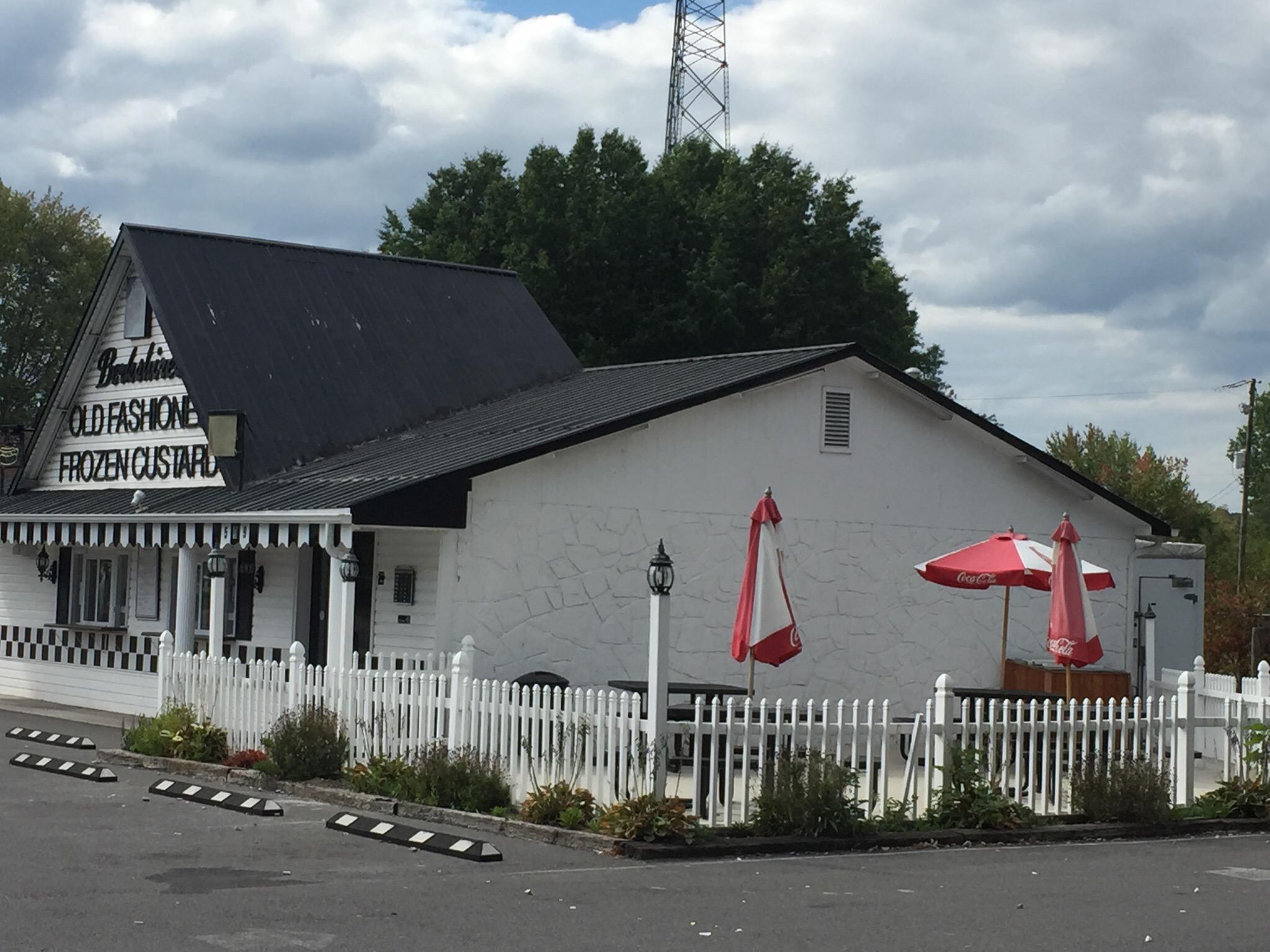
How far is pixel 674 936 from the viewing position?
875 centimetres

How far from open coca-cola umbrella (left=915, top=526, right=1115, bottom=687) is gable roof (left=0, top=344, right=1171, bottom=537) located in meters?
3.45

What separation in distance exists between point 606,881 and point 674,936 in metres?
1.74

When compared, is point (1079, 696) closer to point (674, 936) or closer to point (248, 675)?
point (248, 675)

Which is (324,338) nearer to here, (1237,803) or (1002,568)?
(1002,568)

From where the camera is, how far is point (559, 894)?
32.5 feet

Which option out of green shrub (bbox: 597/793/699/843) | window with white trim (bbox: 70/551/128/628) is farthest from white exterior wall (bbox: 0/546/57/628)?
green shrub (bbox: 597/793/699/843)

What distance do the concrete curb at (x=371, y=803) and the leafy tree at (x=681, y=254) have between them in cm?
2420

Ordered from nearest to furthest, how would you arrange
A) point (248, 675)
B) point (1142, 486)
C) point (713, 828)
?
point (713, 828) → point (248, 675) → point (1142, 486)

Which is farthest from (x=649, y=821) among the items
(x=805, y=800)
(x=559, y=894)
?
(x=559, y=894)

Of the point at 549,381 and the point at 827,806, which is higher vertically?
the point at 549,381

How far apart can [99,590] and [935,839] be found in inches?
608

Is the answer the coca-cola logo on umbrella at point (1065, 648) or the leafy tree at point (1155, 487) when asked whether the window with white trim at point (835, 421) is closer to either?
the coca-cola logo on umbrella at point (1065, 648)

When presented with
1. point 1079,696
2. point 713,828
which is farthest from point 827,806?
point 1079,696

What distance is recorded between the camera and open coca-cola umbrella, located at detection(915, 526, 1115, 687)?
17000 millimetres
